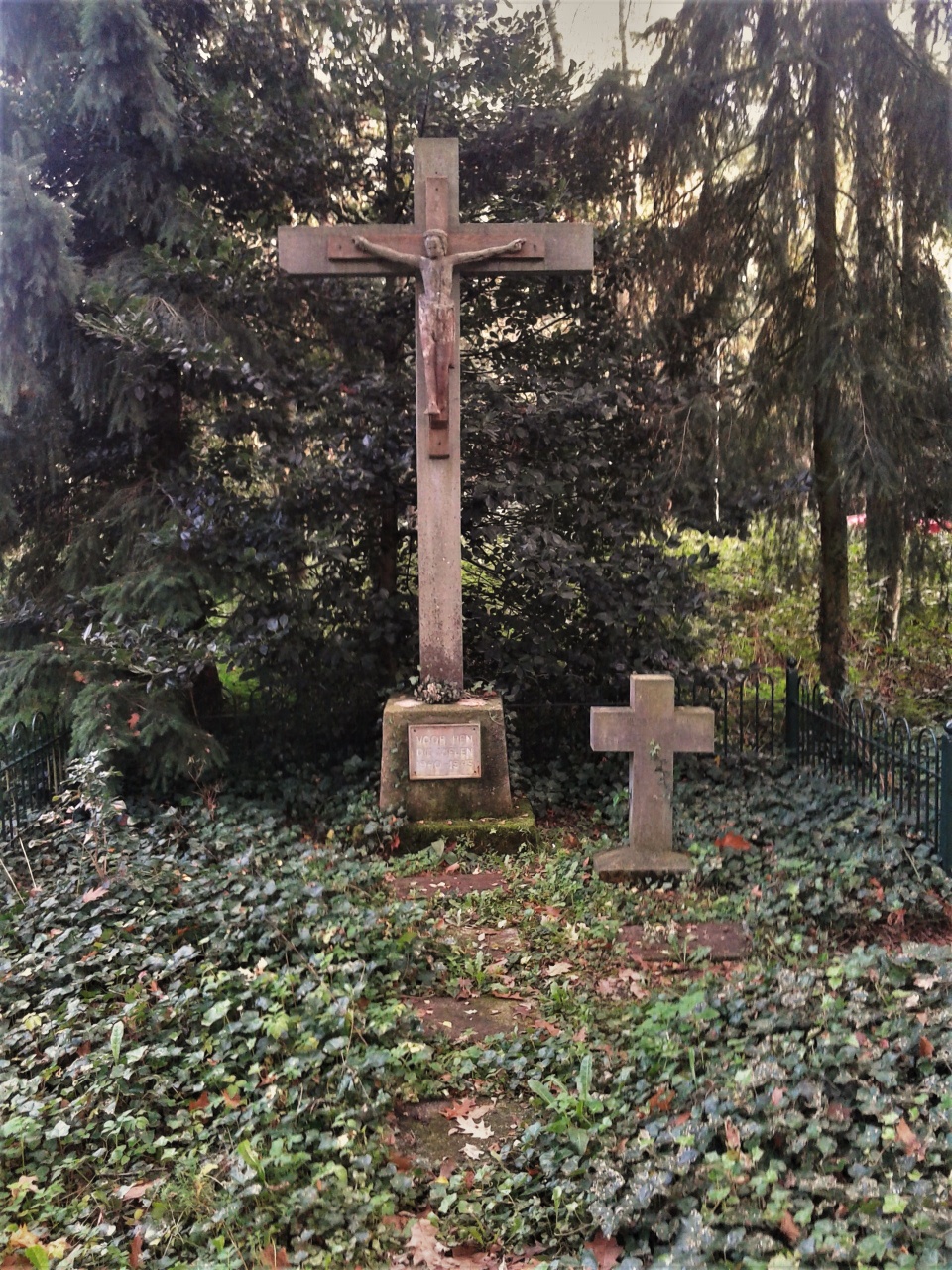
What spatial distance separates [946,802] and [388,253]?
4.41 m

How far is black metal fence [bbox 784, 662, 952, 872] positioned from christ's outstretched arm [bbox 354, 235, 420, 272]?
12.7 ft

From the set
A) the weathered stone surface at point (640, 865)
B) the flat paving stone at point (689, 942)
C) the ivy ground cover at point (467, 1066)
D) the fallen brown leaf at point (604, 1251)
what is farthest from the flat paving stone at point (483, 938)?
the fallen brown leaf at point (604, 1251)

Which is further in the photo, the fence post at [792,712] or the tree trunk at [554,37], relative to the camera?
the tree trunk at [554,37]

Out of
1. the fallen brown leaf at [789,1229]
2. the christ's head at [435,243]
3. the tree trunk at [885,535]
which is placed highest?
the christ's head at [435,243]

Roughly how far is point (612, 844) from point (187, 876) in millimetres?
2538

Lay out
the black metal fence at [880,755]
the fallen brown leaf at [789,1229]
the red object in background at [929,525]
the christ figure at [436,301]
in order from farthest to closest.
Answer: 1. the red object in background at [929,525]
2. the christ figure at [436,301]
3. the black metal fence at [880,755]
4. the fallen brown leaf at [789,1229]

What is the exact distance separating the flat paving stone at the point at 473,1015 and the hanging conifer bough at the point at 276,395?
3272mm

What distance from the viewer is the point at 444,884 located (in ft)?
17.1

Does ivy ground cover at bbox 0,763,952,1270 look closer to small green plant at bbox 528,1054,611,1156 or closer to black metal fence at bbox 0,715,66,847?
small green plant at bbox 528,1054,611,1156

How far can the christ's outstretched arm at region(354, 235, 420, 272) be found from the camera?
5.99 metres

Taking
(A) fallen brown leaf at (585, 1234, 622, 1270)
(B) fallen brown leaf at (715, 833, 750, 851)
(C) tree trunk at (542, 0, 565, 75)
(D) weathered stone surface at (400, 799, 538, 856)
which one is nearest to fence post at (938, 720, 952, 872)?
(B) fallen brown leaf at (715, 833, 750, 851)

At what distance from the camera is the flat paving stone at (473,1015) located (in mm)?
3648

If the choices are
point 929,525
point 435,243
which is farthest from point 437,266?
point 929,525

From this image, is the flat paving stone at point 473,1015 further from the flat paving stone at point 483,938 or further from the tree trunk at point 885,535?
the tree trunk at point 885,535
